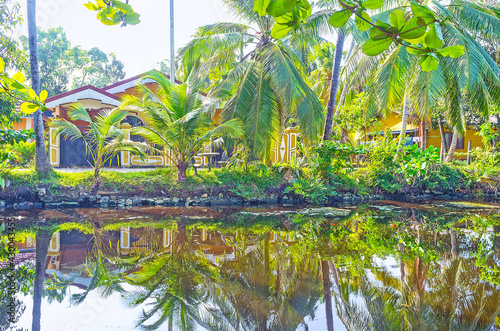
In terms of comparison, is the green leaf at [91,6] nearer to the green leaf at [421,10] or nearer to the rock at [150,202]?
the green leaf at [421,10]

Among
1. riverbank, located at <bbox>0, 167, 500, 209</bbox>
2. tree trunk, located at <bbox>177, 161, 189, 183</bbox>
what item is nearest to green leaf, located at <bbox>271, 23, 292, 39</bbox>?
riverbank, located at <bbox>0, 167, 500, 209</bbox>

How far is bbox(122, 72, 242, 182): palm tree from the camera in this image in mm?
9086

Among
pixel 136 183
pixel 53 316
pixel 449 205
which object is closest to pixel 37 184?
pixel 136 183

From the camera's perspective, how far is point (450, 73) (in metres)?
9.54

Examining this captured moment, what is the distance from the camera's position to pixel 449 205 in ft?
31.2

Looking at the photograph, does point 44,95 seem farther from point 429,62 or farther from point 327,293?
point 327,293

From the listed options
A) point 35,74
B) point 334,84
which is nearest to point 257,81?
point 334,84

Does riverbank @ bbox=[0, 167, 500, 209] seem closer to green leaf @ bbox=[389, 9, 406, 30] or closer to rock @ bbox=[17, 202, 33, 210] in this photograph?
rock @ bbox=[17, 202, 33, 210]

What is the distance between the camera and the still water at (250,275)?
2906 mm

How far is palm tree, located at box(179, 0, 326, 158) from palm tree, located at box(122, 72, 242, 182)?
62 centimetres

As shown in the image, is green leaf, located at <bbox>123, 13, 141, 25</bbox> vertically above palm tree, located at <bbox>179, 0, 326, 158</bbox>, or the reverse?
palm tree, located at <bbox>179, 0, 326, 158</bbox>

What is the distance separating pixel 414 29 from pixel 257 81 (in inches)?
357

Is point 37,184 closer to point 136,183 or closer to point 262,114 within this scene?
point 136,183

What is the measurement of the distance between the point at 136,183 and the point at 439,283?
8.07 m
